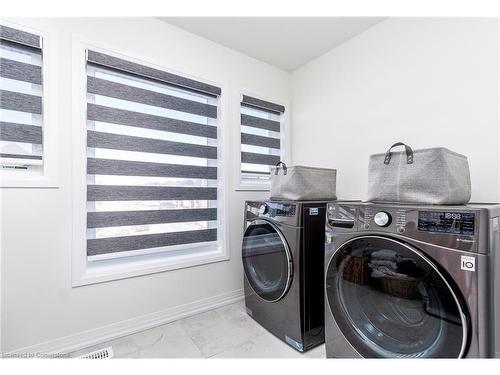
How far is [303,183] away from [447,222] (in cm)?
91

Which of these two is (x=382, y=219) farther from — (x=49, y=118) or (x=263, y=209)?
(x=49, y=118)

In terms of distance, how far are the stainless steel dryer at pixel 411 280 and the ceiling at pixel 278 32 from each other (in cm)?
146

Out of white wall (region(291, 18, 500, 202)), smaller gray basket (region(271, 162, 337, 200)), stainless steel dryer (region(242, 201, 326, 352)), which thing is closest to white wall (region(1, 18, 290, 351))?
stainless steel dryer (region(242, 201, 326, 352))

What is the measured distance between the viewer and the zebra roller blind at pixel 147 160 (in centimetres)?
166

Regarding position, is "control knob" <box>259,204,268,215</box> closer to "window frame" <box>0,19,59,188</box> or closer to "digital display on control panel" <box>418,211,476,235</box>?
"digital display on control panel" <box>418,211,476,235</box>

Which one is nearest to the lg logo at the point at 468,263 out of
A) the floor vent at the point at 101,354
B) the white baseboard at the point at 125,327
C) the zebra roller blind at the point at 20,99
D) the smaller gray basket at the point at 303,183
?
the smaller gray basket at the point at 303,183

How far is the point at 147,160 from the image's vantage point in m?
1.83

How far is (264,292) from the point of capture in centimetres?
174

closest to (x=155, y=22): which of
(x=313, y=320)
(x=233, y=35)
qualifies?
(x=233, y=35)

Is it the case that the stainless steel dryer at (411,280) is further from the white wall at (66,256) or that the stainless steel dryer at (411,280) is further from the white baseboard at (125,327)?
the white wall at (66,256)

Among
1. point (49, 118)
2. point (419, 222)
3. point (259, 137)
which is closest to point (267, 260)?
point (419, 222)

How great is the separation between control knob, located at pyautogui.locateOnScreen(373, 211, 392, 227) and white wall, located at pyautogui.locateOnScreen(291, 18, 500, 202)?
2.56 feet
